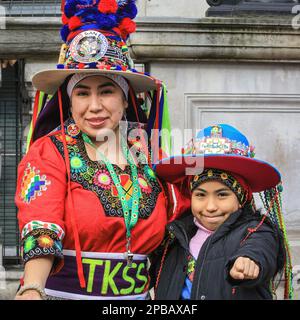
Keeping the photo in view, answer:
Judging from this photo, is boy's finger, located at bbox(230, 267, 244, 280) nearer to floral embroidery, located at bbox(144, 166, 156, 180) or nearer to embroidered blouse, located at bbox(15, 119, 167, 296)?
embroidered blouse, located at bbox(15, 119, 167, 296)

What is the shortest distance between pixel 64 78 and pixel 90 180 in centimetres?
44

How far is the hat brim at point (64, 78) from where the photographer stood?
105 inches

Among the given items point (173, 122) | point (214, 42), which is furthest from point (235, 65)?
point (173, 122)

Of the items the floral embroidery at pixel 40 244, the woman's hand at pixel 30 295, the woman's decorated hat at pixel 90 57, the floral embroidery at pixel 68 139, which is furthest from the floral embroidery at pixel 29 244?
the woman's decorated hat at pixel 90 57

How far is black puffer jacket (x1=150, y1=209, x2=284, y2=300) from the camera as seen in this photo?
2352mm

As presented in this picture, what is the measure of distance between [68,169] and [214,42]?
1529 millimetres

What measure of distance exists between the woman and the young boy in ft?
0.34

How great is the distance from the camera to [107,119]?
2662mm

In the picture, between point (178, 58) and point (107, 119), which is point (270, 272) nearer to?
point (107, 119)

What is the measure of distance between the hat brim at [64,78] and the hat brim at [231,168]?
0.36 m

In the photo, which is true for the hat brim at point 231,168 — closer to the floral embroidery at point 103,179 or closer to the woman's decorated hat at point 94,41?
the floral embroidery at point 103,179

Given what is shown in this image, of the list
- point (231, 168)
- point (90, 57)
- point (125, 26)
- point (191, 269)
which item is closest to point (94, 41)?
point (90, 57)

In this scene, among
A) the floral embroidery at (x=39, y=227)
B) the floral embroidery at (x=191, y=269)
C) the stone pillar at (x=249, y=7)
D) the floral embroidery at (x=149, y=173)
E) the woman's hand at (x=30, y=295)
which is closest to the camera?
the woman's hand at (x=30, y=295)

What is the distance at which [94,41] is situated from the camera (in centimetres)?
270
